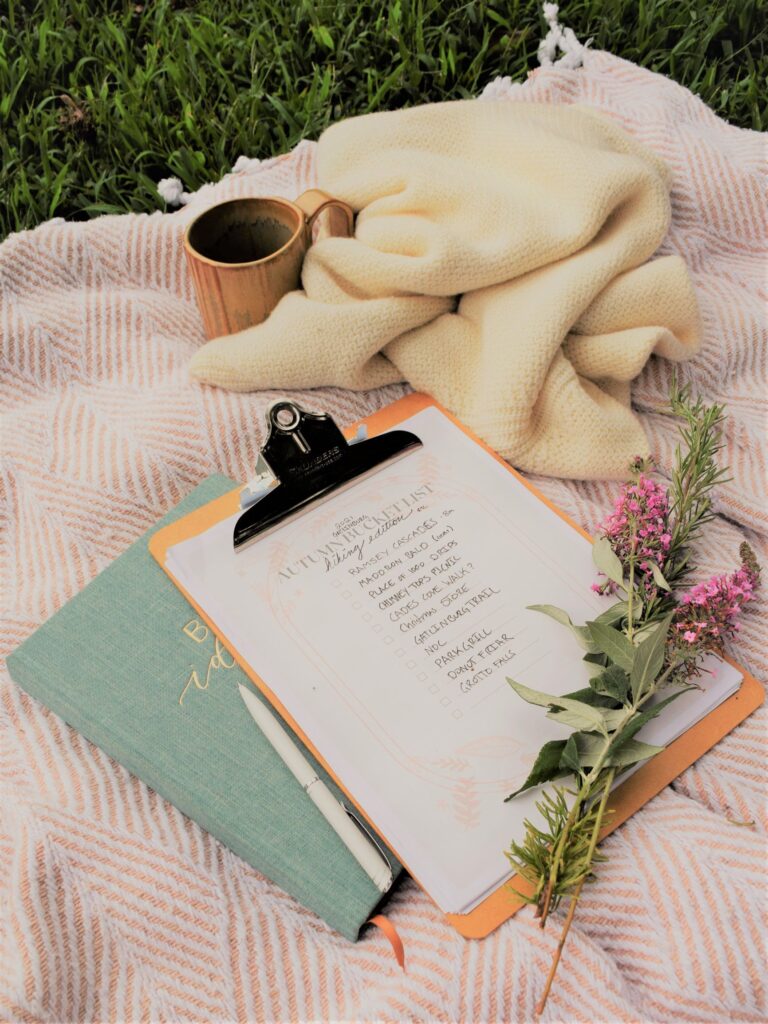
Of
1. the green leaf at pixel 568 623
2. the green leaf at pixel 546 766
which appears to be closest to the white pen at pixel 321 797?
the green leaf at pixel 546 766

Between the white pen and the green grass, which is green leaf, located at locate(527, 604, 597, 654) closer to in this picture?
the white pen

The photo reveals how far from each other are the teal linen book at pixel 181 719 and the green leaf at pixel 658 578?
28 cm

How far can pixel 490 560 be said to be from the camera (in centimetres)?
74

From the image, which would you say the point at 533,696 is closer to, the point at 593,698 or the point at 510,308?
the point at 593,698

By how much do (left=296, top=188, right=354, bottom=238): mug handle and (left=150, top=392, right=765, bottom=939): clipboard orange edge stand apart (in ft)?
0.77

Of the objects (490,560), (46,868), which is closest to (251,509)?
(490,560)

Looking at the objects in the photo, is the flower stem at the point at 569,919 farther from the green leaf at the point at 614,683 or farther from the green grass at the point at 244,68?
the green grass at the point at 244,68

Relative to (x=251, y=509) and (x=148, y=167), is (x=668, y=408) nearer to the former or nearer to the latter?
(x=251, y=509)

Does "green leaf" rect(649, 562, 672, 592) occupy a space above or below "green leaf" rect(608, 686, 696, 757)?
above

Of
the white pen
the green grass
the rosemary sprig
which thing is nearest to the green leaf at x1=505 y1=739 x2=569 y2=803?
the rosemary sprig

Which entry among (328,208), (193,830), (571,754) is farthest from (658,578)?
(328,208)

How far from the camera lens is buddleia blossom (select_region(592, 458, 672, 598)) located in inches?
27.1

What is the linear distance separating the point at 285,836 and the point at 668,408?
0.53 m

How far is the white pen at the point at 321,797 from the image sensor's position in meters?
0.61
